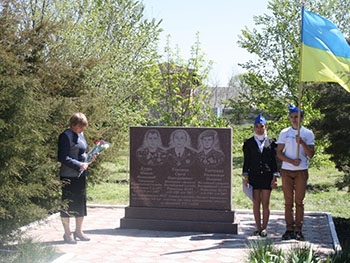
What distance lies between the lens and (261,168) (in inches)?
334

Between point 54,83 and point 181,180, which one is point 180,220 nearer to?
point 181,180

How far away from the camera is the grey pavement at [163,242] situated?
7250 millimetres

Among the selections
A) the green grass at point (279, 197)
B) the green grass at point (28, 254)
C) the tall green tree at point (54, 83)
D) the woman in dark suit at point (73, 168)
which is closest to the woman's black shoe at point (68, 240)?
the woman in dark suit at point (73, 168)

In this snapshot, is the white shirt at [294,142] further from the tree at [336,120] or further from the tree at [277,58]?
the tree at [277,58]

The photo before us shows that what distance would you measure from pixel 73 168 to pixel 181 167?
6.64 feet

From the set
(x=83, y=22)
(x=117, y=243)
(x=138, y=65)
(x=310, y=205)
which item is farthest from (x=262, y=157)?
(x=138, y=65)

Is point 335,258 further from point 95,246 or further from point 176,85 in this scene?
point 176,85

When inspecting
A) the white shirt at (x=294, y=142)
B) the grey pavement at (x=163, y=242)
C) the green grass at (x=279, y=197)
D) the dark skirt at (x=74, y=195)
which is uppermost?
the white shirt at (x=294, y=142)

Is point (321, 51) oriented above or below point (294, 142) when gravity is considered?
above

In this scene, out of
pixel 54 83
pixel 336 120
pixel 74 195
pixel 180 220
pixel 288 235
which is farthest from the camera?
pixel 54 83

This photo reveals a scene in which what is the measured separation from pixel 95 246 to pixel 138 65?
10354 mm

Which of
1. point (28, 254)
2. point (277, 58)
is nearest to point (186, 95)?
point (277, 58)

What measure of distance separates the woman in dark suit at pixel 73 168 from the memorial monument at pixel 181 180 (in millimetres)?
1404

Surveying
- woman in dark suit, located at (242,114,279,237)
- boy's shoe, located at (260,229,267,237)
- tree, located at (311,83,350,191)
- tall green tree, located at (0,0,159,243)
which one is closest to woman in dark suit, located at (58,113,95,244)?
tall green tree, located at (0,0,159,243)
